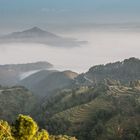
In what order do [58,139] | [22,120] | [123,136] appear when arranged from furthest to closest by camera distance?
[123,136]
[58,139]
[22,120]

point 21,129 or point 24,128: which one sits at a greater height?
point 24,128

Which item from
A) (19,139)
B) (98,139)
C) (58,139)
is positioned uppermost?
(19,139)

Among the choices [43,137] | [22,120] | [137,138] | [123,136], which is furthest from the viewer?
[123,136]

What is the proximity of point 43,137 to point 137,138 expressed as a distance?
10680 centimetres

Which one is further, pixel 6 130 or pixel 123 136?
pixel 123 136

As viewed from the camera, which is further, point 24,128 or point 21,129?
point 21,129

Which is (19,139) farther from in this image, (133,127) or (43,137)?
(133,127)

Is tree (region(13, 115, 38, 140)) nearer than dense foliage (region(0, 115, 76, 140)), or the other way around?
dense foliage (region(0, 115, 76, 140))

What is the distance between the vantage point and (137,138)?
183 m

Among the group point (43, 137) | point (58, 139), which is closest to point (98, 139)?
point (58, 139)

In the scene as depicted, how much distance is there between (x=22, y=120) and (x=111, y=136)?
128 m

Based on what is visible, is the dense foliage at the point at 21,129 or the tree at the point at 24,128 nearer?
the dense foliage at the point at 21,129

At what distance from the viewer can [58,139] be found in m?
117

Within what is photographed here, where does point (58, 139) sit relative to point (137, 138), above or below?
above
